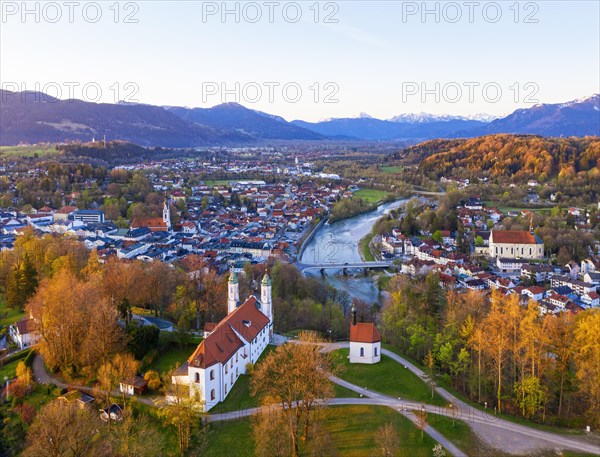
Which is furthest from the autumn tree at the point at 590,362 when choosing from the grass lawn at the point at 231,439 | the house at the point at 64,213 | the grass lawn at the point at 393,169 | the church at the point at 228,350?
the grass lawn at the point at 393,169

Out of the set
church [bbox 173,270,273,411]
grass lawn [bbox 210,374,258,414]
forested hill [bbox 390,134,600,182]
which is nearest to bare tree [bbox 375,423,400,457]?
grass lawn [bbox 210,374,258,414]

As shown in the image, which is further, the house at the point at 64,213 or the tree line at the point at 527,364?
the house at the point at 64,213

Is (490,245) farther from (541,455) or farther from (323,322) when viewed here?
(541,455)

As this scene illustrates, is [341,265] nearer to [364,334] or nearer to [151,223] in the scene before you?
[364,334]

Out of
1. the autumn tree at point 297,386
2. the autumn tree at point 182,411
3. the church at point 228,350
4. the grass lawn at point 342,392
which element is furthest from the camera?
the grass lawn at point 342,392

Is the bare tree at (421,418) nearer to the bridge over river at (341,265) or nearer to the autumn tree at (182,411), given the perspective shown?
the autumn tree at (182,411)

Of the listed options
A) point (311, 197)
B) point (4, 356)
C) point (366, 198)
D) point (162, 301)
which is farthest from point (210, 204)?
point (4, 356)
